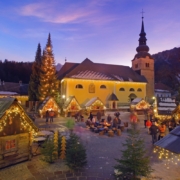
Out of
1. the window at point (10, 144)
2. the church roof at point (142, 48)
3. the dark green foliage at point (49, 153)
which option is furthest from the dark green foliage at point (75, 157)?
the church roof at point (142, 48)

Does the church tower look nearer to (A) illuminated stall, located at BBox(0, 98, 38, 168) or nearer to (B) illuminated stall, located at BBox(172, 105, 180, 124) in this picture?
(B) illuminated stall, located at BBox(172, 105, 180, 124)

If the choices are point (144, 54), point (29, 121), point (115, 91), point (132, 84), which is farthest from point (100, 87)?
point (29, 121)

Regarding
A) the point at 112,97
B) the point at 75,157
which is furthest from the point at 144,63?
the point at 75,157

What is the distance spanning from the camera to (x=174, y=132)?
5.14m

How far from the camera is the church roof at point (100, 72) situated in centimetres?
3460

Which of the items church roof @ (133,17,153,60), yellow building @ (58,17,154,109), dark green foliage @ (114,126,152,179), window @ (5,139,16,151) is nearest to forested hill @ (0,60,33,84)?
yellow building @ (58,17,154,109)

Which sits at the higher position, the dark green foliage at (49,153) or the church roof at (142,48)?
the church roof at (142,48)

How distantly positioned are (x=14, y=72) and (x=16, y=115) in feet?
201

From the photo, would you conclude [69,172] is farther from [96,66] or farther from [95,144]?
[96,66]

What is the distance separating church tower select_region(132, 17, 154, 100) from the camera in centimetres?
4338

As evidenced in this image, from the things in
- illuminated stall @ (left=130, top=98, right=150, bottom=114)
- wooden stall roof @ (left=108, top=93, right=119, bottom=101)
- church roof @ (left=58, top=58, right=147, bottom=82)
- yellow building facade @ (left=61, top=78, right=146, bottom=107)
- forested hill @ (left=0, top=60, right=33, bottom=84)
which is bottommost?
illuminated stall @ (left=130, top=98, right=150, bottom=114)

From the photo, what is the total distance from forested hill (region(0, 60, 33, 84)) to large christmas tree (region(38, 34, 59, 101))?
33563 mm

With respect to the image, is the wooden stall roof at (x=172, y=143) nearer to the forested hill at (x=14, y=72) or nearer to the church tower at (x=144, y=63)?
the church tower at (x=144, y=63)

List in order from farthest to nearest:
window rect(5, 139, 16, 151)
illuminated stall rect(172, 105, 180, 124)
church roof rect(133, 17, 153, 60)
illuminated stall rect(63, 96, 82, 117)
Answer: church roof rect(133, 17, 153, 60) → illuminated stall rect(63, 96, 82, 117) → illuminated stall rect(172, 105, 180, 124) → window rect(5, 139, 16, 151)
